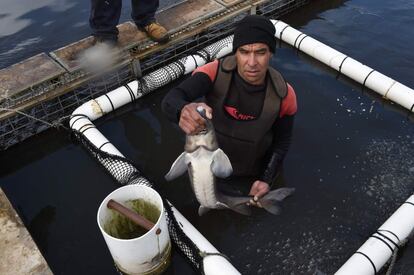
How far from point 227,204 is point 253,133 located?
3.33 feet

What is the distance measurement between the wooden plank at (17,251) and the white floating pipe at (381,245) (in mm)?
3522

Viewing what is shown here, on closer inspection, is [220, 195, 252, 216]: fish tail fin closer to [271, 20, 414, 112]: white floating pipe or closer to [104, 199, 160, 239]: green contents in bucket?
[104, 199, 160, 239]: green contents in bucket

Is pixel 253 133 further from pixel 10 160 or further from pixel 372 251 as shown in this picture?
pixel 10 160

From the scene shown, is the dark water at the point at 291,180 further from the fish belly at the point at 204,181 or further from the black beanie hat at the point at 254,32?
the black beanie hat at the point at 254,32

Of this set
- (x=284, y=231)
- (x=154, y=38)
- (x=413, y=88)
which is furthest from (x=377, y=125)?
(x=154, y=38)

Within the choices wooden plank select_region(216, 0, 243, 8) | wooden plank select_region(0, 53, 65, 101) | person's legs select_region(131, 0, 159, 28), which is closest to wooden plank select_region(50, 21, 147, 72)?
wooden plank select_region(0, 53, 65, 101)

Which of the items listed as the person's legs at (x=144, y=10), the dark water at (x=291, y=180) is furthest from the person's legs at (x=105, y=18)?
the dark water at (x=291, y=180)

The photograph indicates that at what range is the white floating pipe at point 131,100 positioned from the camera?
505cm

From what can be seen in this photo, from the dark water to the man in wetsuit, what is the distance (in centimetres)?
106

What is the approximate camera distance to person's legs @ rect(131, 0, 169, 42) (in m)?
7.47

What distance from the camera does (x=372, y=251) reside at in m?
4.91

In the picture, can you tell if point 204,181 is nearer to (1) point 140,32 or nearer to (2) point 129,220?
(2) point 129,220

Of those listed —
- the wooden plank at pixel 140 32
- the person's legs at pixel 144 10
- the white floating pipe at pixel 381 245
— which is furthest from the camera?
the person's legs at pixel 144 10

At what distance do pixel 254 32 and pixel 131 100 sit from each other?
394 centimetres
